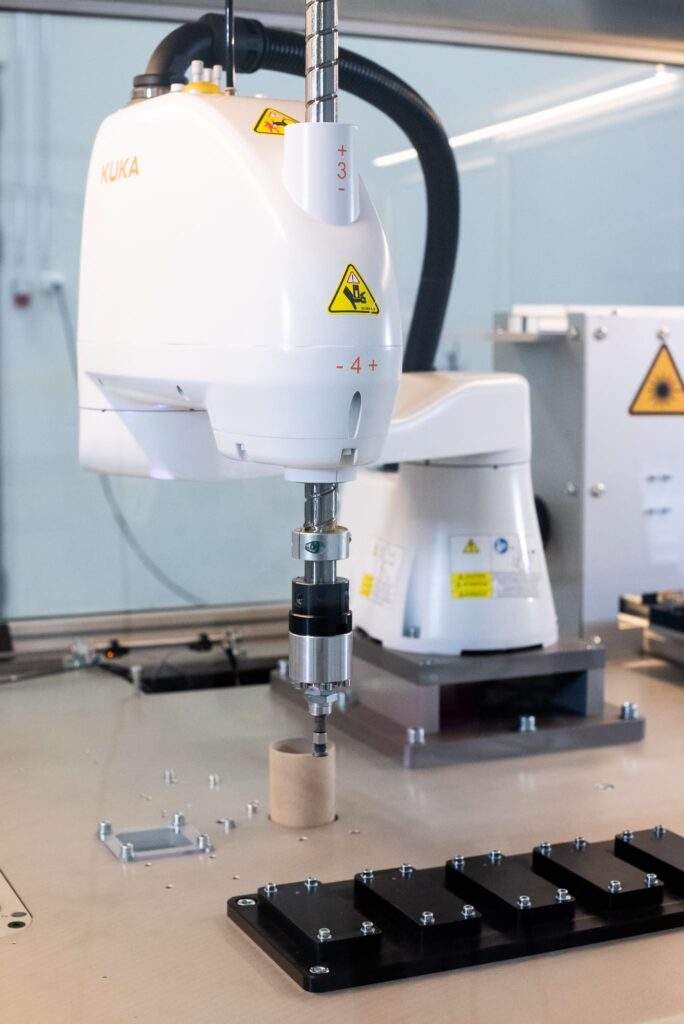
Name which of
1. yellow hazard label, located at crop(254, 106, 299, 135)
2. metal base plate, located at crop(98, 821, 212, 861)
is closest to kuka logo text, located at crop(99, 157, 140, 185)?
yellow hazard label, located at crop(254, 106, 299, 135)

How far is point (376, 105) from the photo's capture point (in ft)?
4.45

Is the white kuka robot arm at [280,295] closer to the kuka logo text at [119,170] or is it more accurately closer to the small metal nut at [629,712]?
the kuka logo text at [119,170]

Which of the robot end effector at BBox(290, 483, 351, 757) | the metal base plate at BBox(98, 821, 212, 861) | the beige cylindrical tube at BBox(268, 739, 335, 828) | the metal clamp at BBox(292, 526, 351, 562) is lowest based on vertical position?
the metal base plate at BBox(98, 821, 212, 861)

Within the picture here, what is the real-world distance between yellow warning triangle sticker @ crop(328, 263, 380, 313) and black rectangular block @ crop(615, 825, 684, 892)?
48cm

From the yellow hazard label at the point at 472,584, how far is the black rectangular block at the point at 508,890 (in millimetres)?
466

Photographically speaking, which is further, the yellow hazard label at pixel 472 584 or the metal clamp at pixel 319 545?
the yellow hazard label at pixel 472 584

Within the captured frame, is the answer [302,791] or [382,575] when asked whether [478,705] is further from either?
[302,791]

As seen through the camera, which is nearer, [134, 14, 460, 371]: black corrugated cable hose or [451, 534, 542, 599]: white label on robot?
[134, 14, 460, 371]: black corrugated cable hose

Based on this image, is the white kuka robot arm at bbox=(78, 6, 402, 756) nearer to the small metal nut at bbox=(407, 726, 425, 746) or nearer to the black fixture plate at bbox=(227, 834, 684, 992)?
the black fixture plate at bbox=(227, 834, 684, 992)

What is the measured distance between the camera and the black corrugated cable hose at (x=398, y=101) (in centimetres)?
106

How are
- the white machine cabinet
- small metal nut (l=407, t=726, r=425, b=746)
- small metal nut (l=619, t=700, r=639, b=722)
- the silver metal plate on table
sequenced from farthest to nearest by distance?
the white machine cabinet → small metal nut (l=619, t=700, r=639, b=722) → small metal nut (l=407, t=726, r=425, b=746) → the silver metal plate on table

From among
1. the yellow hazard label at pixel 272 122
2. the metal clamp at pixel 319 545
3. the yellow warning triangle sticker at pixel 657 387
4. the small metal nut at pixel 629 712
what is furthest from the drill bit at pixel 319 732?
the yellow warning triangle sticker at pixel 657 387

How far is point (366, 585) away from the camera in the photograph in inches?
58.9

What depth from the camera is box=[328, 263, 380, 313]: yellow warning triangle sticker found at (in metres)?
0.81
